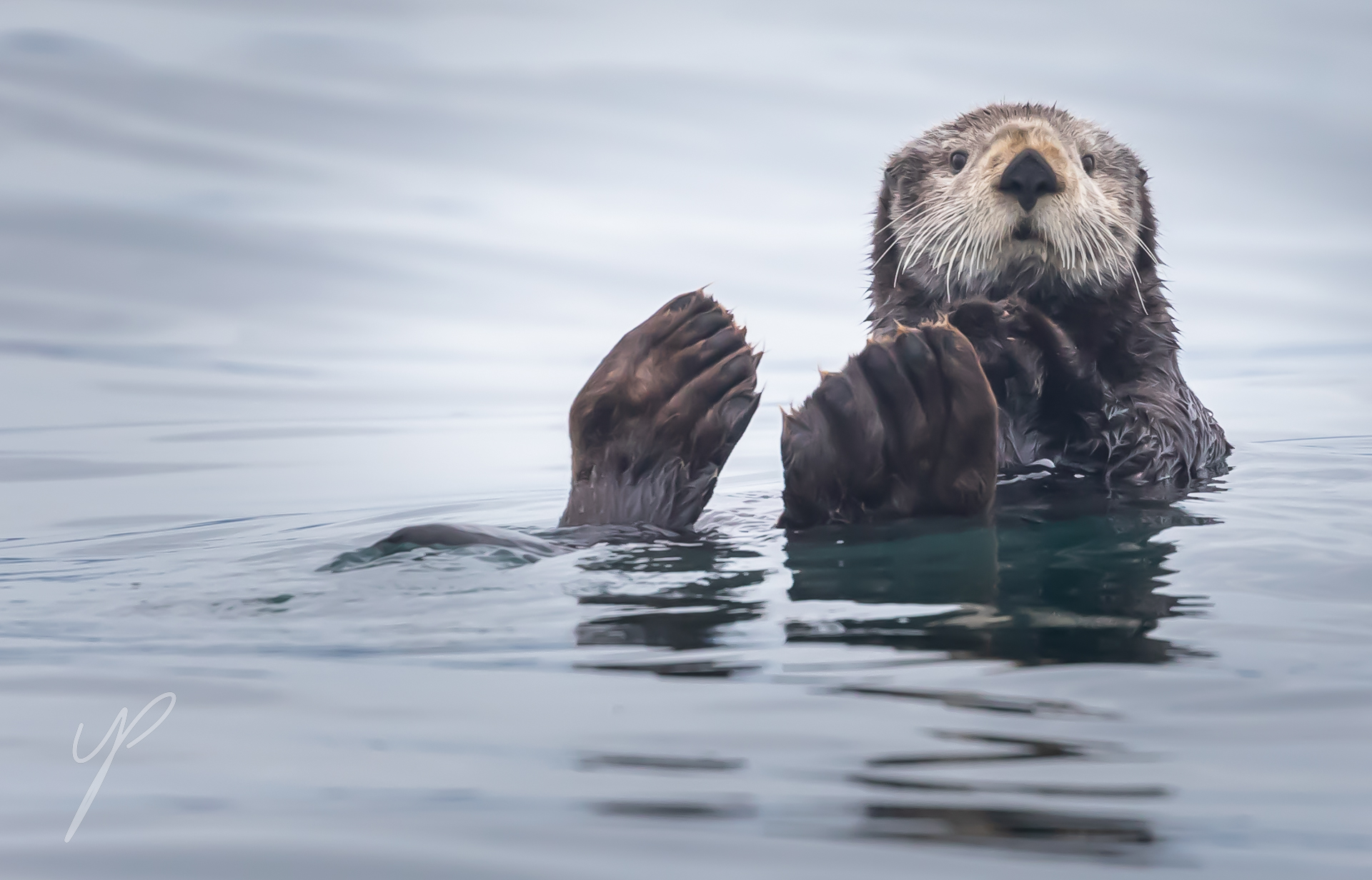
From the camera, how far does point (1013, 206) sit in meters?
3.65

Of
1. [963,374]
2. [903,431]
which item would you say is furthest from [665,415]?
[963,374]

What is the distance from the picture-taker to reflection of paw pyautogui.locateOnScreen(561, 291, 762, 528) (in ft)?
11.3

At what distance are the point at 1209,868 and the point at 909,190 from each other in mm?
3516

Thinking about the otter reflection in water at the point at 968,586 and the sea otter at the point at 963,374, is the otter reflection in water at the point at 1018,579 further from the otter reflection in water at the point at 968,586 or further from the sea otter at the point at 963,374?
the sea otter at the point at 963,374

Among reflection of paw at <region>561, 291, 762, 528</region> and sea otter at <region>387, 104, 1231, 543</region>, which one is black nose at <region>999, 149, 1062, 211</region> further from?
reflection of paw at <region>561, 291, 762, 528</region>

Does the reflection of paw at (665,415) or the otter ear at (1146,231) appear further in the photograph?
the otter ear at (1146,231)

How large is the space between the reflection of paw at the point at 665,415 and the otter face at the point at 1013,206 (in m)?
0.91

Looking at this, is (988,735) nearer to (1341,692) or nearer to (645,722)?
(645,722)
